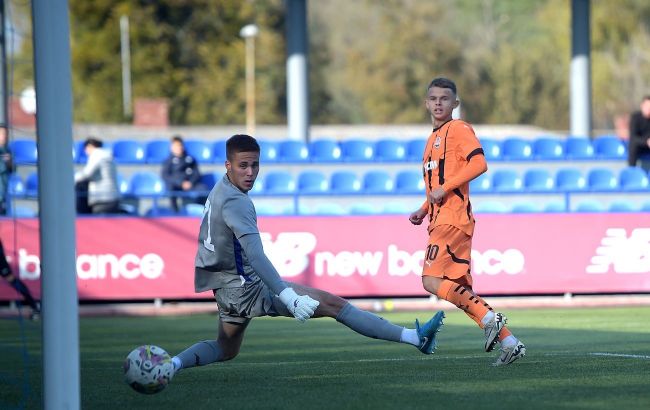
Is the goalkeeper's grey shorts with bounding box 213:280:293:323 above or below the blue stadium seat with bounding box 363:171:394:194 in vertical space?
below

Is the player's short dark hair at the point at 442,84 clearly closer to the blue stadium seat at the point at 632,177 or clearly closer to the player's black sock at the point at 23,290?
the player's black sock at the point at 23,290

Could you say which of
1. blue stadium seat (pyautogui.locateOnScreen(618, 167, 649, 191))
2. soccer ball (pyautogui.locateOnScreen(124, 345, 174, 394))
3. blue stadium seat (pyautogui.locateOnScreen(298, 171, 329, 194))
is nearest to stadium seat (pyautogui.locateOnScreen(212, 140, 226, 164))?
blue stadium seat (pyautogui.locateOnScreen(298, 171, 329, 194))

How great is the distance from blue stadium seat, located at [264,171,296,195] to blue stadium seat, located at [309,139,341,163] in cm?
218

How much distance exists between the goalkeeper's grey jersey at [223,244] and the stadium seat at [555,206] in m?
11.5

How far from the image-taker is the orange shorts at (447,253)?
30.6 ft

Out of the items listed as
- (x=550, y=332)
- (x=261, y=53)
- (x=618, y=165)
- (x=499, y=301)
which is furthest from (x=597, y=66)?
(x=550, y=332)

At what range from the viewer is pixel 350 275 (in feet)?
57.0

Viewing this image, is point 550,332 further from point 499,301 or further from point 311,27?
point 311,27

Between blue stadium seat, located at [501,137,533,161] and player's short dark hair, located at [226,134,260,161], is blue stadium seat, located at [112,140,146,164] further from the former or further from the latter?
player's short dark hair, located at [226,134,260,161]

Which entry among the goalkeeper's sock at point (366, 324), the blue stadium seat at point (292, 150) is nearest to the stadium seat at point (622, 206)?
the blue stadium seat at point (292, 150)

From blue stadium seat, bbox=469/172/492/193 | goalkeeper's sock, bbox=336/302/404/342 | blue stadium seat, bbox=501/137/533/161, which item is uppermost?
blue stadium seat, bbox=501/137/533/161

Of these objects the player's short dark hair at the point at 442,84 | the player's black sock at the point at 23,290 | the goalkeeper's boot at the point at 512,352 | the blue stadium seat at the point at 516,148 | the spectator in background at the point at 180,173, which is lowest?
the player's black sock at the point at 23,290

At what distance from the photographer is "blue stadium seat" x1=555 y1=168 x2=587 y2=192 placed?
22.1m

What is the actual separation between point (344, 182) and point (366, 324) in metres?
13.4
